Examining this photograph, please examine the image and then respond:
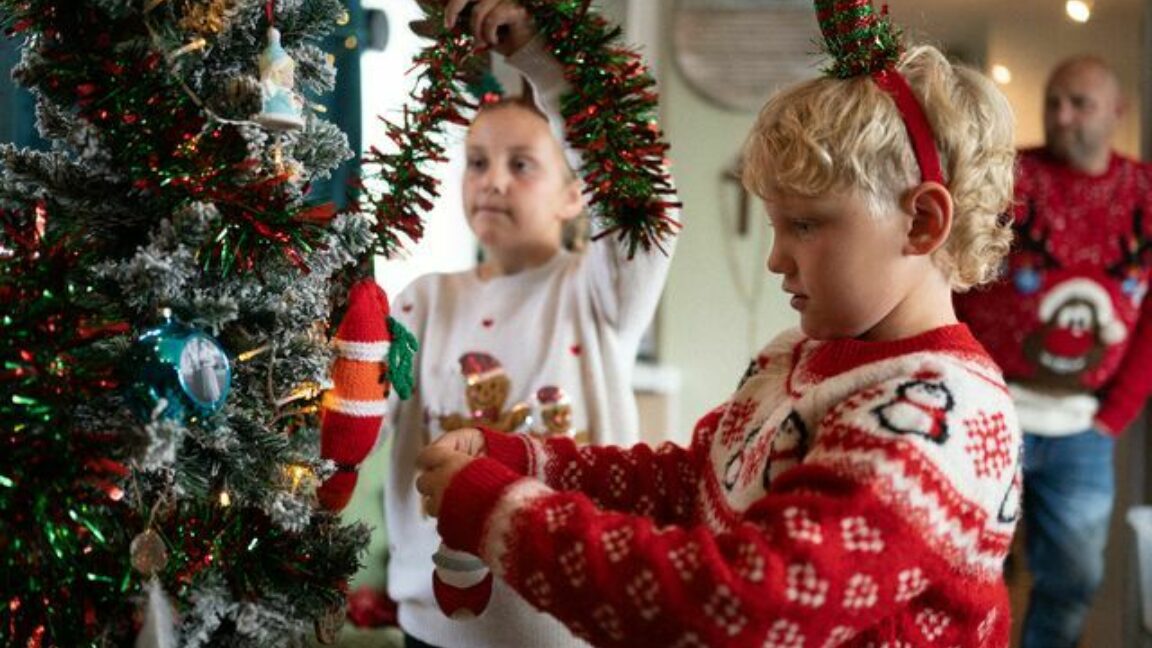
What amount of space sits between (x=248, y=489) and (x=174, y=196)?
0.78 feet

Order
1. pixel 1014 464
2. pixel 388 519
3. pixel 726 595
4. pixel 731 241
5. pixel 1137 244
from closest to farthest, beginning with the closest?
1. pixel 726 595
2. pixel 1014 464
3. pixel 388 519
4. pixel 1137 244
5. pixel 731 241

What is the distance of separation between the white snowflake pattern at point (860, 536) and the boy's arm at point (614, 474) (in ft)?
1.07

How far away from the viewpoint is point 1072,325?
244 cm

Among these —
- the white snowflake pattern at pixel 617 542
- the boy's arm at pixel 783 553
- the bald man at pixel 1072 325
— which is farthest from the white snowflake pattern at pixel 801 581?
the bald man at pixel 1072 325

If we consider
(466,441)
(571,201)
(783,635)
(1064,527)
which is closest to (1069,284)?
(1064,527)

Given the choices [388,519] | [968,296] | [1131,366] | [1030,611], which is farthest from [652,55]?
[388,519]

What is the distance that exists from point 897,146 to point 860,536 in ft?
Answer: 1.10

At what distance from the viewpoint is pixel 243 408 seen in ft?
3.18

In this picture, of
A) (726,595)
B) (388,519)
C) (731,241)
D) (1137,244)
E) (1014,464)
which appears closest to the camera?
(726,595)

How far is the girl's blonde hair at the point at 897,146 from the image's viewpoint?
971 mm

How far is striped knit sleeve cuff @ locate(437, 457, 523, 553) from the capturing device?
0.93 m

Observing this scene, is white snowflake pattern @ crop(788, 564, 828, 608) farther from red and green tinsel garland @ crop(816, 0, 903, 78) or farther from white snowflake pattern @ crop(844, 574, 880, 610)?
red and green tinsel garland @ crop(816, 0, 903, 78)

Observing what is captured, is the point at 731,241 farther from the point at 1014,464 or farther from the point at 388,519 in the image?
the point at 1014,464

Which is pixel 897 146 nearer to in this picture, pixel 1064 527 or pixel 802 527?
pixel 802 527
